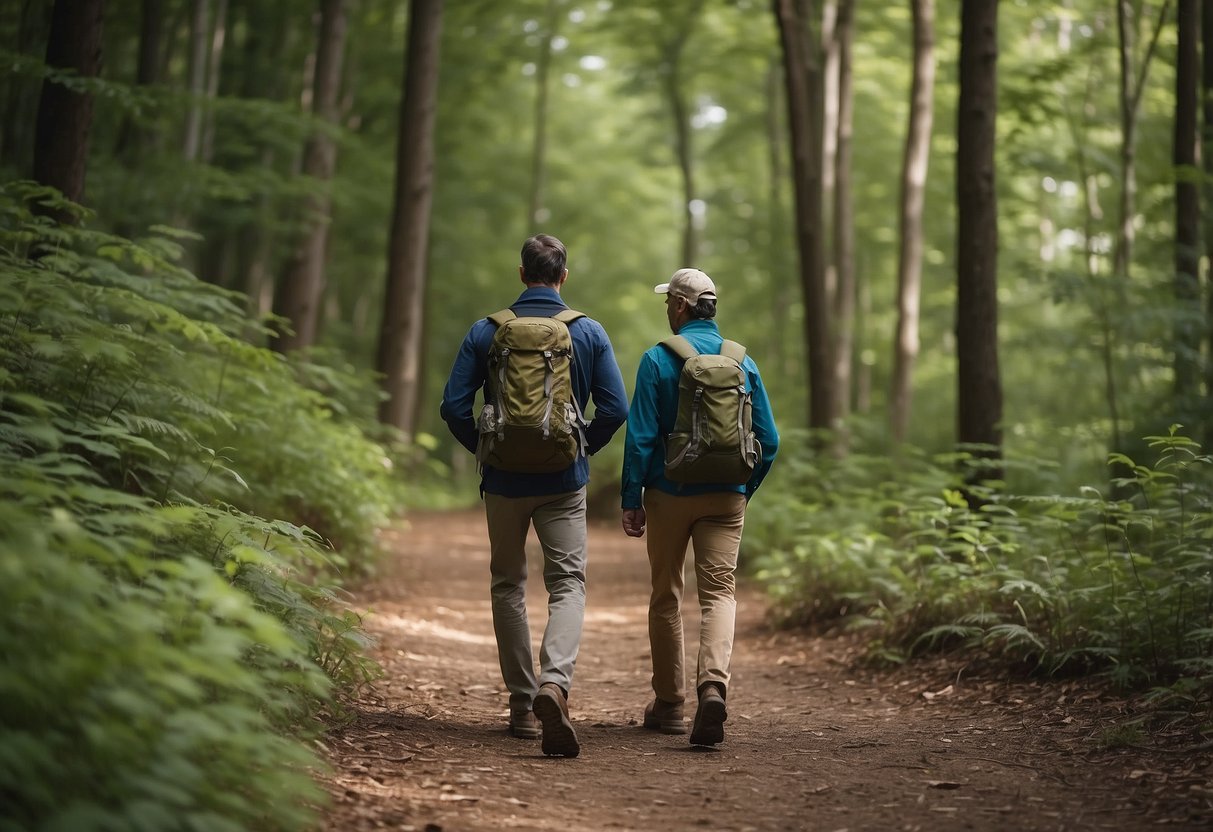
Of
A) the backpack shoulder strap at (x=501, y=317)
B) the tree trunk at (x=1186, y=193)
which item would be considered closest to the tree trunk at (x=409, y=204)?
the tree trunk at (x=1186, y=193)

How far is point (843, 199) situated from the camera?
17.9 meters

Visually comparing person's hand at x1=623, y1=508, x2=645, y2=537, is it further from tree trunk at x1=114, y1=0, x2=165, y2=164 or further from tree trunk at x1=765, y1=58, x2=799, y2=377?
tree trunk at x1=765, y1=58, x2=799, y2=377

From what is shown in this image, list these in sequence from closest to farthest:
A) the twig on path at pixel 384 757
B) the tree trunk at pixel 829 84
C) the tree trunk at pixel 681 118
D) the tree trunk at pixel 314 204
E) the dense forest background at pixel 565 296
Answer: the dense forest background at pixel 565 296
the twig on path at pixel 384 757
the tree trunk at pixel 314 204
the tree trunk at pixel 829 84
the tree trunk at pixel 681 118

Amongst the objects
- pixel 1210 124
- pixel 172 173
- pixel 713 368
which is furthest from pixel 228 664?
pixel 1210 124

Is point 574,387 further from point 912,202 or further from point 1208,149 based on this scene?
point 912,202

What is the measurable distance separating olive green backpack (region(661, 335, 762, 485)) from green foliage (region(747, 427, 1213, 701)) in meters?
2.03

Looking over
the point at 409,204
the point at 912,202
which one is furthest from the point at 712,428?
the point at 912,202

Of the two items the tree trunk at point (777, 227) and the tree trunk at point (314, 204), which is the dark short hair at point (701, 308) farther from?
the tree trunk at point (777, 227)

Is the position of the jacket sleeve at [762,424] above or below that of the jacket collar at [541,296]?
below

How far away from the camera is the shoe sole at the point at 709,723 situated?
5047mm

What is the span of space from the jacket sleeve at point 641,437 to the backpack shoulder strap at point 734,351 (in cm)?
37

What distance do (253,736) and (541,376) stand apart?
2.19m

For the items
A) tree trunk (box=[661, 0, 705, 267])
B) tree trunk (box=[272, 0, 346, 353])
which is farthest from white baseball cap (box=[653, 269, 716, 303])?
tree trunk (box=[661, 0, 705, 267])

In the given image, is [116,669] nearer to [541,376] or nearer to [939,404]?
[541,376]
